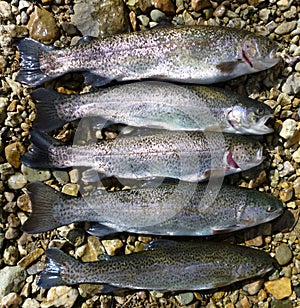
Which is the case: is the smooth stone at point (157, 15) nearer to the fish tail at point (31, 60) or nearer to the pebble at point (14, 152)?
the fish tail at point (31, 60)

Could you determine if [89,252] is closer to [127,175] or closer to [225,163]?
[127,175]

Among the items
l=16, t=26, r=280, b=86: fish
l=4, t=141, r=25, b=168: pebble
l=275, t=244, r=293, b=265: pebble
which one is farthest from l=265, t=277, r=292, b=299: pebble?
l=4, t=141, r=25, b=168: pebble

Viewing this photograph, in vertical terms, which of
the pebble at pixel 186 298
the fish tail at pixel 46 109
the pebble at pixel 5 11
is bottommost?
the pebble at pixel 186 298

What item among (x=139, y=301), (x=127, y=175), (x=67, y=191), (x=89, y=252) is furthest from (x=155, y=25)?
(x=139, y=301)

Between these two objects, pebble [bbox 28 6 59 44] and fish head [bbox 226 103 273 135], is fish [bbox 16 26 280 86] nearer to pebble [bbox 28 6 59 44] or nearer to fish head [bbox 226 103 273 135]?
pebble [bbox 28 6 59 44]

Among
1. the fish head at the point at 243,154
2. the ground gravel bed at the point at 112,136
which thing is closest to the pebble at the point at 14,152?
the ground gravel bed at the point at 112,136

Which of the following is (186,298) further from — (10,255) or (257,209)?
(10,255)
